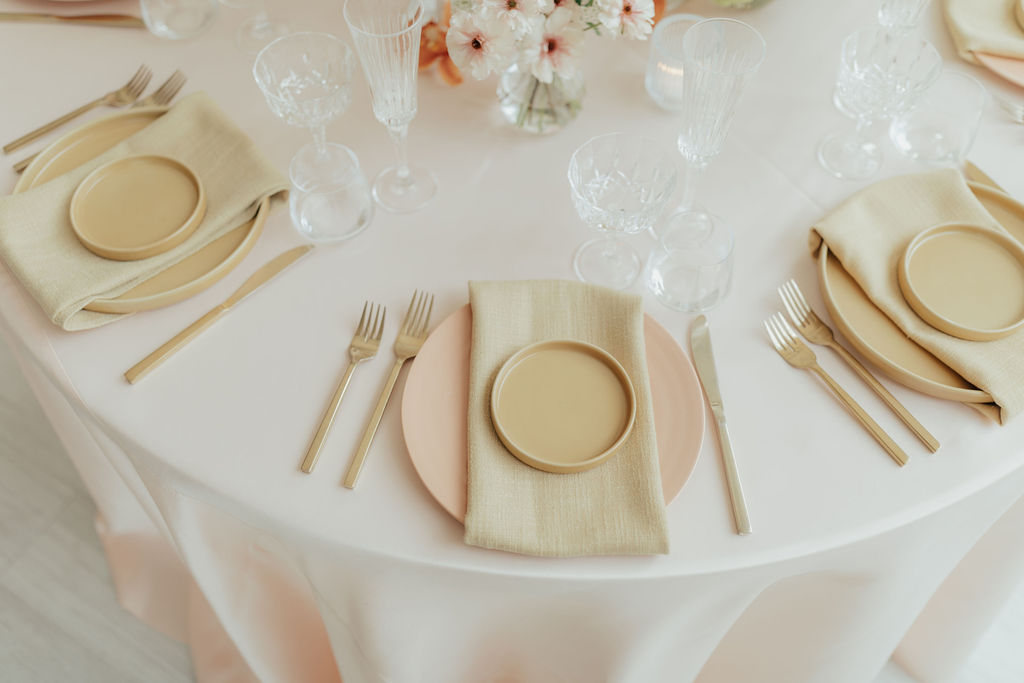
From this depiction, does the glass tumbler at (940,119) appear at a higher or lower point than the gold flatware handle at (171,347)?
higher

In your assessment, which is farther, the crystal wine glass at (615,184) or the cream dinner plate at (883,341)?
the crystal wine glass at (615,184)

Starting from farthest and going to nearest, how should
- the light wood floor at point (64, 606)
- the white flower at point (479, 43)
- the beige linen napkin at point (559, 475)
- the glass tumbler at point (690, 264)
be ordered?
the light wood floor at point (64, 606), the glass tumbler at point (690, 264), the white flower at point (479, 43), the beige linen napkin at point (559, 475)

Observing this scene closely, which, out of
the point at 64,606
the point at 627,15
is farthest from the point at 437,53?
the point at 64,606

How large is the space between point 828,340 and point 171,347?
0.77 meters

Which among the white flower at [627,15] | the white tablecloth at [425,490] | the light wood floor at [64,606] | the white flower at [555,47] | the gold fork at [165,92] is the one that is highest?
the white flower at [627,15]

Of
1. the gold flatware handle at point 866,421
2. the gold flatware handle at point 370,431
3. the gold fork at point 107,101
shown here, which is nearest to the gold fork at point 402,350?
the gold flatware handle at point 370,431

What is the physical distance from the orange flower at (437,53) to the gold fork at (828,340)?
22.9 inches

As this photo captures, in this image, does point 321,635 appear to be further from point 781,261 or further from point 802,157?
point 802,157

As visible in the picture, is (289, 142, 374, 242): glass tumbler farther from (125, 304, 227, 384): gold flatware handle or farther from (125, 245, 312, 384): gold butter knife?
(125, 304, 227, 384): gold flatware handle

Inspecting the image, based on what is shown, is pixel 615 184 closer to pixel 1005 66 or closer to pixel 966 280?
pixel 966 280

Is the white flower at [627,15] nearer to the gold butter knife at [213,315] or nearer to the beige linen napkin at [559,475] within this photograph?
the beige linen napkin at [559,475]

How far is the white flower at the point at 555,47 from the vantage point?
963mm

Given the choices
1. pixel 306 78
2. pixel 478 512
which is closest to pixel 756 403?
pixel 478 512

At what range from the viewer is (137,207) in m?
1.08
